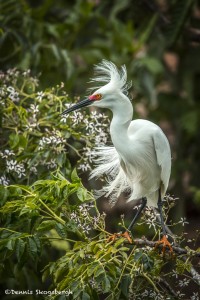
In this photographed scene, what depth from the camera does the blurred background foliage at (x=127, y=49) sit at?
17.4ft

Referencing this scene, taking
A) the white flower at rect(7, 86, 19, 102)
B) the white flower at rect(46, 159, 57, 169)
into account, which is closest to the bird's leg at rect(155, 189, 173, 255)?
the white flower at rect(46, 159, 57, 169)

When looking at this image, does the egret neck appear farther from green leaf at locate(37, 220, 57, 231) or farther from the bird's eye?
green leaf at locate(37, 220, 57, 231)

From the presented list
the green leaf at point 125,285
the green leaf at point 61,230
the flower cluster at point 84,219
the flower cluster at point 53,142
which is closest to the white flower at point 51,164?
the flower cluster at point 53,142

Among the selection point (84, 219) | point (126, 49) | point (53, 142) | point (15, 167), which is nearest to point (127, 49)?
point (126, 49)

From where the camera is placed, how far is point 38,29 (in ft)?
18.9

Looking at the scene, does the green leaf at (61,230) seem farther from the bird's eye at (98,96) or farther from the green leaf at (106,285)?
the bird's eye at (98,96)

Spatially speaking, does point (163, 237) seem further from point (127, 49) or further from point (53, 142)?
point (127, 49)

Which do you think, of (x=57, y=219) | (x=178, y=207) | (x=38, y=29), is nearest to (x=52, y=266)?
(x=57, y=219)

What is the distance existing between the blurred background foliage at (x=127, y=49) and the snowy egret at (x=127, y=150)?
692 mm

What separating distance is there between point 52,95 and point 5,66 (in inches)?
51.3

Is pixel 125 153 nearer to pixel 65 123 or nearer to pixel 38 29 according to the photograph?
pixel 65 123

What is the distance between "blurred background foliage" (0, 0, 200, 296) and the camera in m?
5.31

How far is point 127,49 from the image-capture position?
256 inches

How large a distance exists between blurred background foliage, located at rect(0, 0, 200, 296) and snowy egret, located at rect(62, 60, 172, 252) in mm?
692
